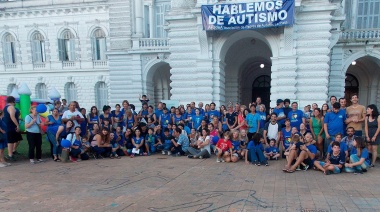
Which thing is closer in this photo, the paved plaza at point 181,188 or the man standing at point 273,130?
the paved plaza at point 181,188

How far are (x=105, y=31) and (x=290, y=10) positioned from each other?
54.1 feet

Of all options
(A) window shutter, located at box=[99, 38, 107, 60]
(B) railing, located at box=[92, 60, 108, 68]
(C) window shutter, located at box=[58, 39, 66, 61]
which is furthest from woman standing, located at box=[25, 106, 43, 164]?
(C) window shutter, located at box=[58, 39, 66, 61]

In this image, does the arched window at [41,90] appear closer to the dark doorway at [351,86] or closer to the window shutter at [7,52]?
the window shutter at [7,52]

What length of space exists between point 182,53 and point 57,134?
7.56m

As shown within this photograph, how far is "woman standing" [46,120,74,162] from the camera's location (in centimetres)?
828

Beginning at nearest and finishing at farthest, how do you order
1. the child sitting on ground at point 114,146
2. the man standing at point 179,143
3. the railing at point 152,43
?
the child sitting on ground at point 114,146, the man standing at point 179,143, the railing at point 152,43

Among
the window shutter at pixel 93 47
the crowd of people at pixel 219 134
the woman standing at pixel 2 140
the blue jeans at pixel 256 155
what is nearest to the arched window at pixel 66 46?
the window shutter at pixel 93 47

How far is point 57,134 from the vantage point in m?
8.25

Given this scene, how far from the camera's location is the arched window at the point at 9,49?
2423 cm

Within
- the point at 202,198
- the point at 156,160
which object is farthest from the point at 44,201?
the point at 156,160

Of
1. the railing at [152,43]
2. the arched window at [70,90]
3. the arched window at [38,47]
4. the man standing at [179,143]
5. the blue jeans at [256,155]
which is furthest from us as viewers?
the arched window at [38,47]

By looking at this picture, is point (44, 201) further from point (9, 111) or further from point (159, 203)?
point (9, 111)

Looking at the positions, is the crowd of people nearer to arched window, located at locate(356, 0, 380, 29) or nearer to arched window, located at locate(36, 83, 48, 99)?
arched window, located at locate(356, 0, 380, 29)

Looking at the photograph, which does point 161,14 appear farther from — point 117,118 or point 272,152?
point 272,152
